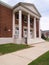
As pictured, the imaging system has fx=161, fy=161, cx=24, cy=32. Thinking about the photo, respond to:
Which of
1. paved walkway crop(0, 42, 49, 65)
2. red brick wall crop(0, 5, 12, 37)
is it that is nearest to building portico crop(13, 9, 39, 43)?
red brick wall crop(0, 5, 12, 37)

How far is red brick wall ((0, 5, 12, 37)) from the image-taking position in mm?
27716

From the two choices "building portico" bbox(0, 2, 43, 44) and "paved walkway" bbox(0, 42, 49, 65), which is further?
"building portico" bbox(0, 2, 43, 44)

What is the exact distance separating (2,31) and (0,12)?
3298 millimetres

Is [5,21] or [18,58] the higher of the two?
[5,21]

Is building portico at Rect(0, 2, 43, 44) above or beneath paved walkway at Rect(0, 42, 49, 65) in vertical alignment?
above

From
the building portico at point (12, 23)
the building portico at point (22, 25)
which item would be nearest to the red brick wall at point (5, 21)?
the building portico at point (12, 23)

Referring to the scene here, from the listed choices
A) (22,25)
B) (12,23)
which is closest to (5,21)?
(12,23)

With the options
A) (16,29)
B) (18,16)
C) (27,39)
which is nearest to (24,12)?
(18,16)

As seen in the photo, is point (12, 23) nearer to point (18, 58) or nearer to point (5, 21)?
point (5, 21)

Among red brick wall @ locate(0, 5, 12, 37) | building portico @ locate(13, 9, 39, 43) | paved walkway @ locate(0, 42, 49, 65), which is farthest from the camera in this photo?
building portico @ locate(13, 9, 39, 43)

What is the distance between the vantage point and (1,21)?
27547 mm

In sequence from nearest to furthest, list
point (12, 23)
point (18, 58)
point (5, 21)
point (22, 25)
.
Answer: point (18, 58)
point (5, 21)
point (12, 23)
point (22, 25)

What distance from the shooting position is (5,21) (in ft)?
92.6

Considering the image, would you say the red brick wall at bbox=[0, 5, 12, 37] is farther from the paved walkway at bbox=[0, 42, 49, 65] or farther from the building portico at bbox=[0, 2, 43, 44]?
the paved walkway at bbox=[0, 42, 49, 65]
